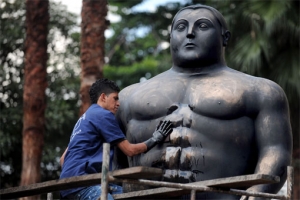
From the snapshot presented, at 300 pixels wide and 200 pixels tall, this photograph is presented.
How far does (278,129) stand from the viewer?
9914mm

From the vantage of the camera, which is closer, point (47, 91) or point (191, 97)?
point (191, 97)

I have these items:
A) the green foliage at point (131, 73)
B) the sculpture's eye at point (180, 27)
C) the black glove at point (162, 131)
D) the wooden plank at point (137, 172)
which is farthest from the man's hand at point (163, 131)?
the green foliage at point (131, 73)

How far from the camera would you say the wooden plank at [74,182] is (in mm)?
7832

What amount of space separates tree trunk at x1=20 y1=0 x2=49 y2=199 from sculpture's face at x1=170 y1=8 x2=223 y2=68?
993cm

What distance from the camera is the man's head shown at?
959 centimetres

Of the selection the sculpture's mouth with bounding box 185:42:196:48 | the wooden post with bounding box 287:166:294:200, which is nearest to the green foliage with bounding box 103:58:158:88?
the sculpture's mouth with bounding box 185:42:196:48

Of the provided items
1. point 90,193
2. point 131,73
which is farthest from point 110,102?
point 131,73

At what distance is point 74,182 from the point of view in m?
8.39

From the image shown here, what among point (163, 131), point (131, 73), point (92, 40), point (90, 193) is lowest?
point (90, 193)

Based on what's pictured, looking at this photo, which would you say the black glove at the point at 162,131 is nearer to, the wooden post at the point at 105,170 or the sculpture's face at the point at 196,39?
the sculpture's face at the point at 196,39

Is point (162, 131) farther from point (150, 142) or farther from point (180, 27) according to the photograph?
point (180, 27)

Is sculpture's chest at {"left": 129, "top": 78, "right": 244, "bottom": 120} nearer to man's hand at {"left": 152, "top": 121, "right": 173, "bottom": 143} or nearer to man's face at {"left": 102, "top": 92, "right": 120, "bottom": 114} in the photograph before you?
man's hand at {"left": 152, "top": 121, "right": 173, "bottom": 143}

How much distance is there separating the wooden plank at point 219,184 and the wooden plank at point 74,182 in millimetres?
578

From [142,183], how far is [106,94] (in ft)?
5.08
